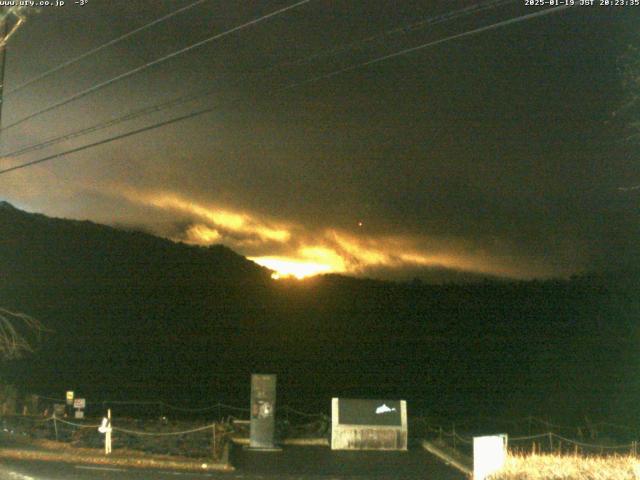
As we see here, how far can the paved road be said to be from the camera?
57.2ft

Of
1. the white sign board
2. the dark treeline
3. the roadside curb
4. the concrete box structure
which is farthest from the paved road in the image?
the dark treeline

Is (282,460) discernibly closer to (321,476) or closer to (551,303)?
(321,476)

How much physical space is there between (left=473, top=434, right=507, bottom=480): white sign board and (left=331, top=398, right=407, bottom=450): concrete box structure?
1074 centimetres

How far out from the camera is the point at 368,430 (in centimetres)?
2514

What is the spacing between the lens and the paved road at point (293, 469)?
1742cm

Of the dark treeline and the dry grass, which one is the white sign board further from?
the dark treeline

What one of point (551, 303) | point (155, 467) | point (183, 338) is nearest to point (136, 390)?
point (183, 338)

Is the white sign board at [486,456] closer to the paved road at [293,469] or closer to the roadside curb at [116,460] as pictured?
the paved road at [293,469]

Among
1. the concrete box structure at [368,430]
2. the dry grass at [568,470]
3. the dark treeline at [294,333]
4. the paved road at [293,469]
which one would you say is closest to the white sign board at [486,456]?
the dry grass at [568,470]

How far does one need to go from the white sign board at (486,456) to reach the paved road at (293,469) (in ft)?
14.4

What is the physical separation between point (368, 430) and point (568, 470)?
42.0ft

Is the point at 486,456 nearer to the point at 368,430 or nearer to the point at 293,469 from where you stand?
the point at 293,469

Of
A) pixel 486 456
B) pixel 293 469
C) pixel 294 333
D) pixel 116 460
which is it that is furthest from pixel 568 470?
pixel 294 333

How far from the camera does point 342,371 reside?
74188 millimetres
